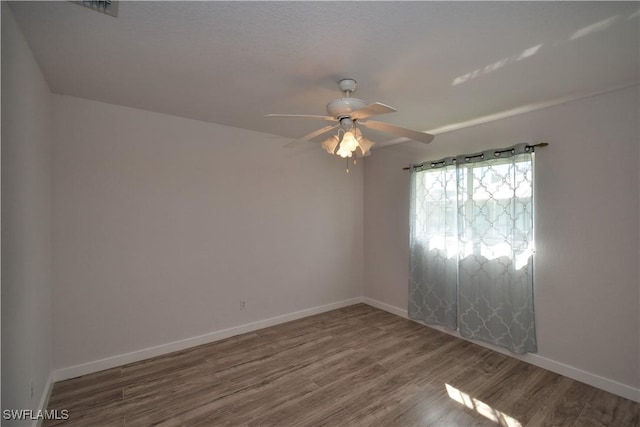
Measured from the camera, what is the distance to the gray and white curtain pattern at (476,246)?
8.80ft

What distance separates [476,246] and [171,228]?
3.27 m

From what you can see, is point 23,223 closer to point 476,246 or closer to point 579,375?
point 476,246

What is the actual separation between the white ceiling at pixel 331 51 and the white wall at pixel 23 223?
23 cm

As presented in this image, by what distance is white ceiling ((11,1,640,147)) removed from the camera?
1.41 metres

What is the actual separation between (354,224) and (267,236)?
4.94 feet

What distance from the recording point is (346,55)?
1.76 m

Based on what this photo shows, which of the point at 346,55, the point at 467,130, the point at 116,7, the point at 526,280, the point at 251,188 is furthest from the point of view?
the point at 251,188

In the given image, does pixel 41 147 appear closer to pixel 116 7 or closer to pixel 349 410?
pixel 116 7

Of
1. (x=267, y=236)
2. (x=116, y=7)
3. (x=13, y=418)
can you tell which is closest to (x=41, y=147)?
(x=116, y=7)

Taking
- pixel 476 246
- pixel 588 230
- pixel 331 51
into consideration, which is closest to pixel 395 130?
pixel 331 51

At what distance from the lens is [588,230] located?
2.36 m

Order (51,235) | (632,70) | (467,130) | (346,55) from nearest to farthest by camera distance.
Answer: (346,55)
(632,70)
(51,235)
(467,130)

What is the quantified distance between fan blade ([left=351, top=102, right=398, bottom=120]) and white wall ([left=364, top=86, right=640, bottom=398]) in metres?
1.90

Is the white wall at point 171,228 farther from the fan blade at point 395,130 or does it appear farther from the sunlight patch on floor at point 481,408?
the sunlight patch on floor at point 481,408
